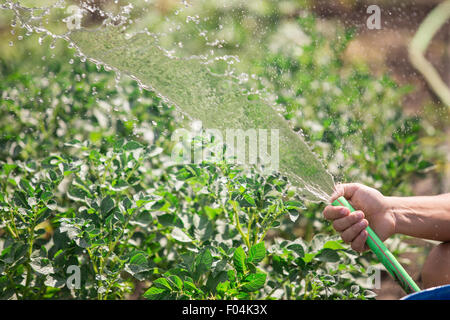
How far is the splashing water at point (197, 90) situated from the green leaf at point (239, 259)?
12.6 inches

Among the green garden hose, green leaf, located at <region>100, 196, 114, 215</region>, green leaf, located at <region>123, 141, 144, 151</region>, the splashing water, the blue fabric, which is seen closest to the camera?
the blue fabric

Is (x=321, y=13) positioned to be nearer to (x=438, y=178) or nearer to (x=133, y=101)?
(x=438, y=178)

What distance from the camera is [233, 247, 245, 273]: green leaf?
1125mm

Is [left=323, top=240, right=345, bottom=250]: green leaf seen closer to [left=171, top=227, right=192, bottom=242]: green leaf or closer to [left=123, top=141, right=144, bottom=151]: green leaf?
[left=171, top=227, right=192, bottom=242]: green leaf

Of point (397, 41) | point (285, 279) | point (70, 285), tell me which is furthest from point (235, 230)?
point (397, 41)

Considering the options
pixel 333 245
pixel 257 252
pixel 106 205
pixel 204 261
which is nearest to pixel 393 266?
pixel 333 245

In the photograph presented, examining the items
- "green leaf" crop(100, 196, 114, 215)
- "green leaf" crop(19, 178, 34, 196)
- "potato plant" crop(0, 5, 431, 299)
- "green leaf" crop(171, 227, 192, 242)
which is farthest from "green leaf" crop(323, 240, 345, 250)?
"green leaf" crop(19, 178, 34, 196)

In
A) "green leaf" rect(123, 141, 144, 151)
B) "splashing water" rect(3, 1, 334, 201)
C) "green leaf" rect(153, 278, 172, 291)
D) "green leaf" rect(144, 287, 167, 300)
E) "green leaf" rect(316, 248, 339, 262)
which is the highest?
"splashing water" rect(3, 1, 334, 201)

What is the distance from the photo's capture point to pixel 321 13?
2.28 metres

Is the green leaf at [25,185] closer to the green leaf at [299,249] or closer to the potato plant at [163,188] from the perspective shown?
the potato plant at [163,188]

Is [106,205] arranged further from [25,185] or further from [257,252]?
[257,252]
